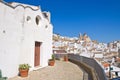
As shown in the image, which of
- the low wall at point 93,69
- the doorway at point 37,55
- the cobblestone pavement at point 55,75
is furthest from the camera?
the doorway at point 37,55

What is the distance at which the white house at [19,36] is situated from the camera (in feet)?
30.6

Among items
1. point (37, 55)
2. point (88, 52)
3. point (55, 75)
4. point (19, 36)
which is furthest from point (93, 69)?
point (88, 52)

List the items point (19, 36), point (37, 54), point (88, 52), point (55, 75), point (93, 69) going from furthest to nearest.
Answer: point (88, 52), point (37, 54), point (93, 69), point (55, 75), point (19, 36)

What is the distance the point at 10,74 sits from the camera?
990 centimetres

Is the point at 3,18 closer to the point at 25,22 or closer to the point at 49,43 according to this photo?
the point at 25,22

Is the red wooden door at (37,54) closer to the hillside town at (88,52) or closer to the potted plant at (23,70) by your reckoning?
the potted plant at (23,70)

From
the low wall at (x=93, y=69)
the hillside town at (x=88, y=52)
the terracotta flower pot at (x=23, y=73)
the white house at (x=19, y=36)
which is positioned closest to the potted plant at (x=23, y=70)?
the terracotta flower pot at (x=23, y=73)

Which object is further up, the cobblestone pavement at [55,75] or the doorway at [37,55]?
the doorway at [37,55]

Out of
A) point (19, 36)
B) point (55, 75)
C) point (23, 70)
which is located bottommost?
point (55, 75)

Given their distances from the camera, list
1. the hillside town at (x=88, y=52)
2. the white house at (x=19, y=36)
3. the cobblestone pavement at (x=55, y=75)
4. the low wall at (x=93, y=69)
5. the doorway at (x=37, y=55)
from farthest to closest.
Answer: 1. the hillside town at (x=88, y=52)
2. the doorway at (x=37, y=55)
3. the cobblestone pavement at (x=55, y=75)
4. the white house at (x=19, y=36)
5. the low wall at (x=93, y=69)

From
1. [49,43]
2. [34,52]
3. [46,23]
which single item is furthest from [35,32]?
[49,43]

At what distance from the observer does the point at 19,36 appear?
428 inches

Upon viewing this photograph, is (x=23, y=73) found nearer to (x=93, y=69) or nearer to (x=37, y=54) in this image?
(x=37, y=54)

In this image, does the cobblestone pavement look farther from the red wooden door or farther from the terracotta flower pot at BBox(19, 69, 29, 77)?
the red wooden door
